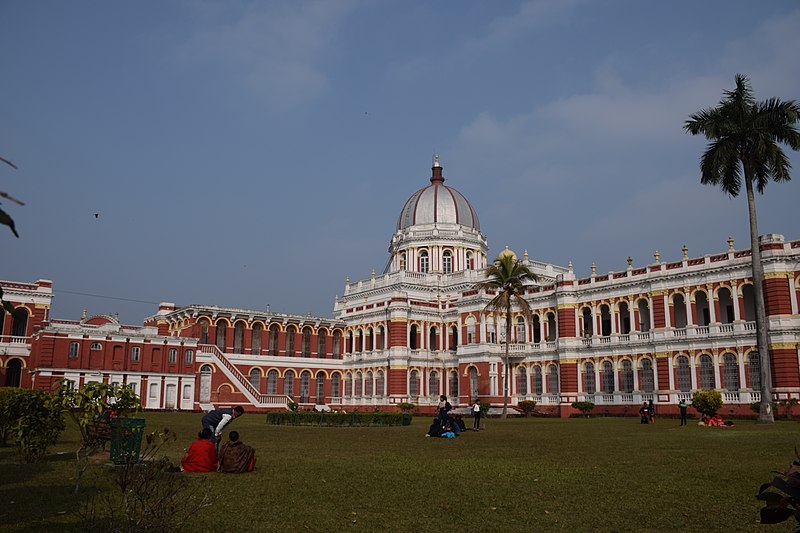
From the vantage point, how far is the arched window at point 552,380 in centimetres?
5512

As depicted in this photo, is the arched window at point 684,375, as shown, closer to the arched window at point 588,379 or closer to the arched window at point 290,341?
the arched window at point 588,379

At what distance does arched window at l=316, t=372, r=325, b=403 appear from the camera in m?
70.5

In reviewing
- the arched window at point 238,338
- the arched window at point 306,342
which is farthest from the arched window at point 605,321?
the arched window at point 238,338

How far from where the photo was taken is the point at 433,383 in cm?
6431

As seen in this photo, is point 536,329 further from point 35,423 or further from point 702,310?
point 35,423

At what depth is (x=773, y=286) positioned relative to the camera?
4300cm

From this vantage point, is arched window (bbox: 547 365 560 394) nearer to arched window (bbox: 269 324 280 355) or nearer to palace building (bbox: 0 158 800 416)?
palace building (bbox: 0 158 800 416)

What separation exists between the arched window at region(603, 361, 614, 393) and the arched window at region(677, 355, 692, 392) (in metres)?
5.47

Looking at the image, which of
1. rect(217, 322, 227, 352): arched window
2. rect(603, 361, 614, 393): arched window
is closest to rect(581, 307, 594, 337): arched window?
rect(603, 361, 614, 393): arched window

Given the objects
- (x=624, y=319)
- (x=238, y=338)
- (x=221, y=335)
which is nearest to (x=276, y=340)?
(x=238, y=338)

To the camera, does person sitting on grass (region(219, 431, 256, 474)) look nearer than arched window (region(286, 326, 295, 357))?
Yes

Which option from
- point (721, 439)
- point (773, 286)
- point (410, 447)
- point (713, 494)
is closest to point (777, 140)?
point (773, 286)

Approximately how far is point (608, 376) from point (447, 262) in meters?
25.4

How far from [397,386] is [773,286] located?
32.0 m
